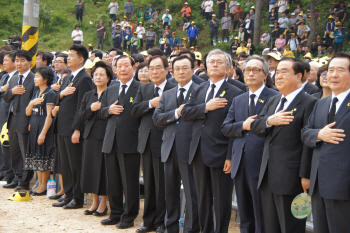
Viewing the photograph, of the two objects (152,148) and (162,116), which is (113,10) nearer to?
(152,148)

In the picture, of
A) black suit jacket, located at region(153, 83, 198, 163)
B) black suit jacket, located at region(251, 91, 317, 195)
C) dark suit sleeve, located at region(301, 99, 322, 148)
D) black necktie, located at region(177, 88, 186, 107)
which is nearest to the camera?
dark suit sleeve, located at region(301, 99, 322, 148)

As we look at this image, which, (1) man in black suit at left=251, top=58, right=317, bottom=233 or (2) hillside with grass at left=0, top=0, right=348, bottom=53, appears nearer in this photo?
(1) man in black suit at left=251, top=58, right=317, bottom=233

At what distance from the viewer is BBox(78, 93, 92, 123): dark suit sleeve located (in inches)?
234

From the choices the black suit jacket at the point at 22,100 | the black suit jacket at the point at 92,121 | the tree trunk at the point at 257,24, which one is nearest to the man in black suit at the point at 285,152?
the black suit jacket at the point at 92,121

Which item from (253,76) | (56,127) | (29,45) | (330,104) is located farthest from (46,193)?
(330,104)

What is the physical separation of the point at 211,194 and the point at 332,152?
168cm

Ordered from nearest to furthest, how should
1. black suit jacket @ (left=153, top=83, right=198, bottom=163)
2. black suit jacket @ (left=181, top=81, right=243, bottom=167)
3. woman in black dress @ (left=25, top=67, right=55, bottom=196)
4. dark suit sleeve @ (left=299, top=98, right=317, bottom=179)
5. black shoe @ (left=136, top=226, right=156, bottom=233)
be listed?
dark suit sleeve @ (left=299, top=98, right=317, bottom=179) < black suit jacket @ (left=181, top=81, right=243, bottom=167) < black suit jacket @ (left=153, top=83, right=198, bottom=163) < black shoe @ (left=136, top=226, right=156, bottom=233) < woman in black dress @ (left=25, top=67, right=55, bottom=196)

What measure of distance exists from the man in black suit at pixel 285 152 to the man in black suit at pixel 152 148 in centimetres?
164

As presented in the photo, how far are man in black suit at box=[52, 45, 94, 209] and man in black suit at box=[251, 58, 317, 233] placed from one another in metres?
3.22

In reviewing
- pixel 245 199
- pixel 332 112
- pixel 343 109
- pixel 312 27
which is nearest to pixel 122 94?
pixel 245 199

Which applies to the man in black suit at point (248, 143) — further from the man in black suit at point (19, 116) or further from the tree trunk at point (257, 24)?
the tree trunk at point (257, 24)

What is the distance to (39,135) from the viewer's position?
702 cm

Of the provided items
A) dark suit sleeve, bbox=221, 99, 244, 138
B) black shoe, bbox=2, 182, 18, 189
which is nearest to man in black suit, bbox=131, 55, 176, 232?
dark suit sleeve, bbox=221, 99, 244, 138

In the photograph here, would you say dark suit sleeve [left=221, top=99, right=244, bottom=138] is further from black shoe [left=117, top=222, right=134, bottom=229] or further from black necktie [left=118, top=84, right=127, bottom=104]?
black shoe [left=117, top=222, right=134, bottom=229]
